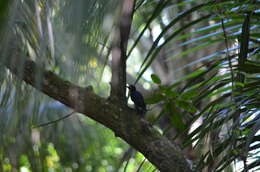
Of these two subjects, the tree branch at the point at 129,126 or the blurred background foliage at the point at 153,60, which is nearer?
the blurred background foliage at the point at 153,60

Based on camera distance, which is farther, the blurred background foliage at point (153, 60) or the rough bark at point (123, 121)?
the rough bark at point (123, 121)

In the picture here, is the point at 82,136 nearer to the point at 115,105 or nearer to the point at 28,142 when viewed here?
the point at 28,142

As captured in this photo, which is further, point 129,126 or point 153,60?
point 153,60

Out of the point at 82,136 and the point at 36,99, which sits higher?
the point at 82,136

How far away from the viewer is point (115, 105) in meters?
1.47

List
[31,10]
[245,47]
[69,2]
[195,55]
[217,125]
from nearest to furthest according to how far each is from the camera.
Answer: [69,2] → [31,10] → [245,47] → [217,125] → [195,55]

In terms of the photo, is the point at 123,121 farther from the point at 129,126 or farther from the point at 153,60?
the point at 153,60

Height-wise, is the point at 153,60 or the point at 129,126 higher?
the point at 153,60

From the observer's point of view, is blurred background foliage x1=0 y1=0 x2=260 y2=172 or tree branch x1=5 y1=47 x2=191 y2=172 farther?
tree branch x1=5 y1=47 x2=191 y2=172

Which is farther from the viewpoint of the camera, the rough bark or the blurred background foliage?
the rough bark

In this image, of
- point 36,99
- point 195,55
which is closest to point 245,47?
point 36,99

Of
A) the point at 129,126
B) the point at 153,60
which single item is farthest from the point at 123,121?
the point at 153,60

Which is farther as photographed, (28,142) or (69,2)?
(28,142)

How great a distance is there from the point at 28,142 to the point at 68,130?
1.46m
